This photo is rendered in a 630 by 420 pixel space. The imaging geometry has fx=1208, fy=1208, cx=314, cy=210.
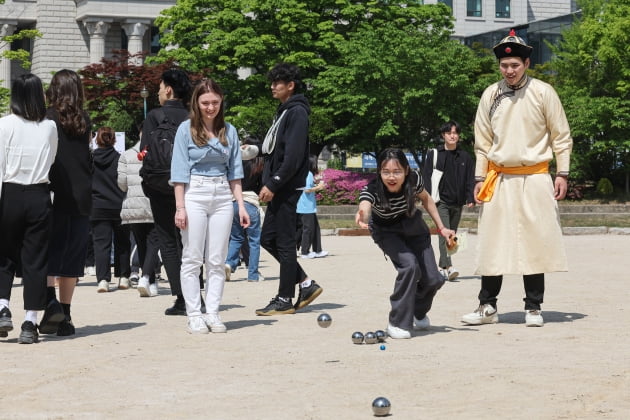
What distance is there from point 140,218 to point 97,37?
63.5m

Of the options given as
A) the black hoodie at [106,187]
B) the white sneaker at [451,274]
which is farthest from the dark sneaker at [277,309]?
the black hoodie at [106,187]

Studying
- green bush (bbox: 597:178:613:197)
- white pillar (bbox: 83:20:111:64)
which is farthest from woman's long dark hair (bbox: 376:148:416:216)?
white pillar (bbox: 83:20:111:64)

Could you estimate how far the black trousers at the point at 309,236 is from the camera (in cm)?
2089

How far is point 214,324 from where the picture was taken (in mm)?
9797

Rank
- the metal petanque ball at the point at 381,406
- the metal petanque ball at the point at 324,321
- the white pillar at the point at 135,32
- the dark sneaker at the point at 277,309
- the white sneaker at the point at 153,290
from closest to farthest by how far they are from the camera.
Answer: the metal petanque ball at the point at 381,406
the metal petanque ball at the point at 324,321
the dark sneaker at the point at 277,309
the white sneaker at the point at 153,290
the white pillar at the point at 135,32

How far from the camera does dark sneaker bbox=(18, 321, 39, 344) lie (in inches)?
357

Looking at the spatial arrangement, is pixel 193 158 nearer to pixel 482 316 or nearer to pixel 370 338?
pixel 370 338

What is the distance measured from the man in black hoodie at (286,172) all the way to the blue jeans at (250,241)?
13.2 feet

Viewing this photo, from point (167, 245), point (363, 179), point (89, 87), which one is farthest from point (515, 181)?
point (89, 87)

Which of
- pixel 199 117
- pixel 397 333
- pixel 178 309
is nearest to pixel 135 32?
pixel 178 309

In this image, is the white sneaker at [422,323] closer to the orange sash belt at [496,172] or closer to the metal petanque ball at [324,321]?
the metal petanque ball at [324,321]

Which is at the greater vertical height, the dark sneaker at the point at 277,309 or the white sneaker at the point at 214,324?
the white sneaker at the point at 214,324

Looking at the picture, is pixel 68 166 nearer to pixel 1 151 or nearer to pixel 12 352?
pixel 1 151

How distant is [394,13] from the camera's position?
52.1m
